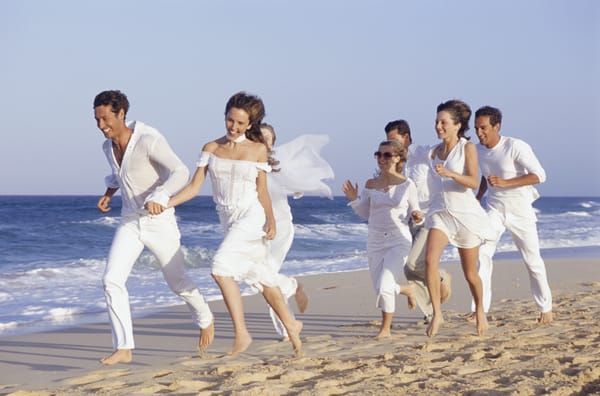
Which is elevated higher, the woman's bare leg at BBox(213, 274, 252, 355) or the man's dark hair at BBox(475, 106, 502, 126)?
the man's dark hair at BBox(475, 106, 502, 126)

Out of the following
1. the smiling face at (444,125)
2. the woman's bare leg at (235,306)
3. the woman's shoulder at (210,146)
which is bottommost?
the woman's bare leg at (235,306)

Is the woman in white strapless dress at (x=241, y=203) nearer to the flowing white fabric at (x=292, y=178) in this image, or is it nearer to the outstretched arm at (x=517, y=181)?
the flowing white fabric at (x=292, y=178)

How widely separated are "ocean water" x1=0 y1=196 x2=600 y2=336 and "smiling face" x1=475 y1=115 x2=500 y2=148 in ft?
15.4

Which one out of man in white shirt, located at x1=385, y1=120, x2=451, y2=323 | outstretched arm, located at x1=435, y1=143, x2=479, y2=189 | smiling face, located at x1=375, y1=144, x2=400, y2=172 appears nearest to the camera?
outstretched arm, located at x1=435, y1=143, x2=479, y2=189

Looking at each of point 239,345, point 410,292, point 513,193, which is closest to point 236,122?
point 239,345

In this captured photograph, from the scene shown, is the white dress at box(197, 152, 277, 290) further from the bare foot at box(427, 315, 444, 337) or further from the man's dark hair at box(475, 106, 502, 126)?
the man's dark hair at box(475, 106, 502, 126)

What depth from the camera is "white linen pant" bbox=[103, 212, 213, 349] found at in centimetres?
629

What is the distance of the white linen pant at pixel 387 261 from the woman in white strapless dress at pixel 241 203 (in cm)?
120

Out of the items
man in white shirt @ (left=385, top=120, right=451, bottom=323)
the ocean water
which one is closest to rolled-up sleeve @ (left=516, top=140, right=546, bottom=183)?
man in white shirt @ (left=385, top=120, right=451, bottom=323)

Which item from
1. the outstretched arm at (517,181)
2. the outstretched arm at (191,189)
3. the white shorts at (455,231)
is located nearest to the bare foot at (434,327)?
the white shorts at (455,231)

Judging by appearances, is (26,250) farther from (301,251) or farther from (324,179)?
(324,179)

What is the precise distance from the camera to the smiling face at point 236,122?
6332 millimetres

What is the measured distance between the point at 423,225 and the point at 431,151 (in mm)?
901

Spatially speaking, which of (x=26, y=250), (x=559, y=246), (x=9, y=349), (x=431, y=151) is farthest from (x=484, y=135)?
(x=26, y=250)
